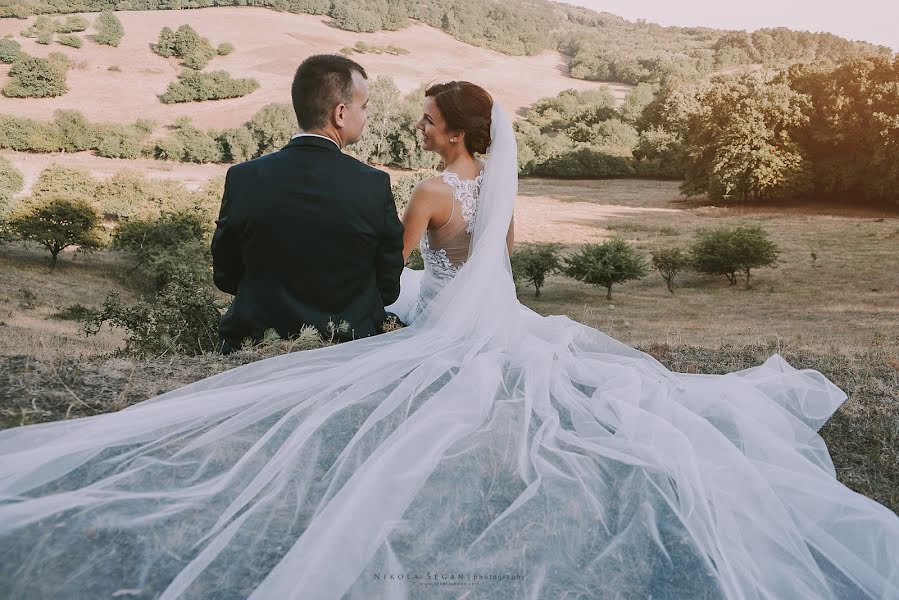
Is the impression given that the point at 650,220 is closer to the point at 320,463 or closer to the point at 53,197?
the point at 53,197

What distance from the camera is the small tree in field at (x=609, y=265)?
886 inches

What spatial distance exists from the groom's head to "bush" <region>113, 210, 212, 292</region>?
2047 cm

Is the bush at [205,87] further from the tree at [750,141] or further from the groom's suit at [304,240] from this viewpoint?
the groom's suit at [304,240]

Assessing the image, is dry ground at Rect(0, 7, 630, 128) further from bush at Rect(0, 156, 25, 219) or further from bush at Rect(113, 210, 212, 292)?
bush at Rect(113, 210, 212, 292)

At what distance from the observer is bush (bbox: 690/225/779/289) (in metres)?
23.8

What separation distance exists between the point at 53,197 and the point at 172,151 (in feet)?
77.9

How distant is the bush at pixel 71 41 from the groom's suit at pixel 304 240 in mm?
63472

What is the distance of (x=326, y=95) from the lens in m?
3.54

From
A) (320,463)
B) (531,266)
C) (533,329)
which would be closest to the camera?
(320,463)

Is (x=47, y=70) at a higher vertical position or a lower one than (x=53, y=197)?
higher

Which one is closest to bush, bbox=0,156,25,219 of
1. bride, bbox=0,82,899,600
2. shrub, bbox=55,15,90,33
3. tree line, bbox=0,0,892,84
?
bride, bbox=0,82,899,600

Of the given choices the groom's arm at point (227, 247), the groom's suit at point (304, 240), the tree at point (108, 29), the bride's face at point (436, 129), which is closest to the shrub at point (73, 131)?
the tree at point (108, 29)

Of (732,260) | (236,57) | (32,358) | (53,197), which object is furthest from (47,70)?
(32,358)

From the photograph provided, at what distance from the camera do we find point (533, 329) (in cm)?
414
